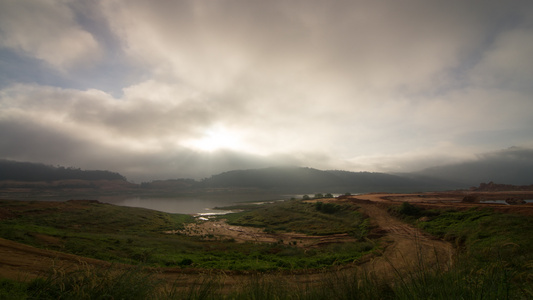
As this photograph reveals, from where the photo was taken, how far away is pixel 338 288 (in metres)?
4.23

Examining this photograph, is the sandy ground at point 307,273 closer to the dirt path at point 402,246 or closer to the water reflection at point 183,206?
the dirt path at point 402,246

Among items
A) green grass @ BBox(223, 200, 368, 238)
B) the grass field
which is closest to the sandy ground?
the grass field

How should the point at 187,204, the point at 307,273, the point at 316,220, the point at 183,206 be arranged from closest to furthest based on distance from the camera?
the point at 307,273 → the point at 316,220 → the point at 183,206 → the point at 187,204

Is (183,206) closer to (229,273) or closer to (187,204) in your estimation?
(187,204)

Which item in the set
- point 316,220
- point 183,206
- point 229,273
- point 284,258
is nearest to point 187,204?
point 183,206

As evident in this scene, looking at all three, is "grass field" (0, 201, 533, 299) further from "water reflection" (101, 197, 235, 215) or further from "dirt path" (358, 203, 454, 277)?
"water reflection" (101, 197, 235, 215)

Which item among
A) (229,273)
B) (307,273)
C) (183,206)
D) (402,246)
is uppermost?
(307,273)

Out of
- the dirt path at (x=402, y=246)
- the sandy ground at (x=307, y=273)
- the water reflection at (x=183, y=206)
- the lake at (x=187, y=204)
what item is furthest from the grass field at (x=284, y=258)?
the lake at (x=187, y=204)

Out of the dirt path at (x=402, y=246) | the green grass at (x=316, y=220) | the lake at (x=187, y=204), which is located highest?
the dirt path at (x=402, y=246)

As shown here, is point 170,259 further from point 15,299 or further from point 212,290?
point 212,290

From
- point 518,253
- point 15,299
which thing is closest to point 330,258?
point 518,253

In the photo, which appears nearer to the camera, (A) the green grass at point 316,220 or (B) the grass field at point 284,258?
(B) the grass field at point 284,258

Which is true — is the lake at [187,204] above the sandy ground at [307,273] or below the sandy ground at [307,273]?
below

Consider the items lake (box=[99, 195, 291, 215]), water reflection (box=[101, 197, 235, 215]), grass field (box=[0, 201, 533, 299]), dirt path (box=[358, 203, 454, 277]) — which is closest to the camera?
grass field (box=[0, 201, 533, 299])
